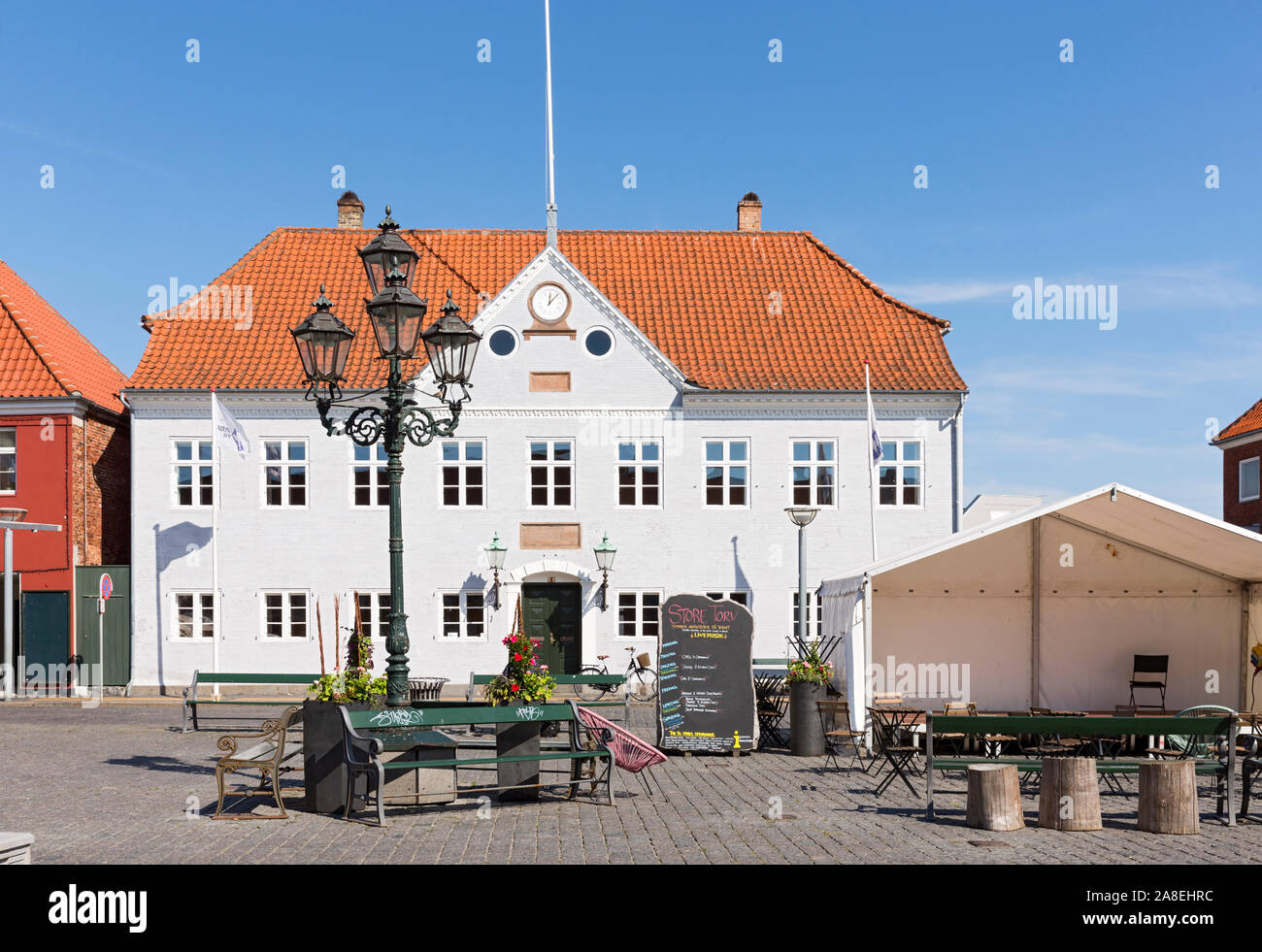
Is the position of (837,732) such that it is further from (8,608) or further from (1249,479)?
(1249,479)

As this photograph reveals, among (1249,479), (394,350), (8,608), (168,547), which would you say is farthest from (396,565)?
(1249,479)

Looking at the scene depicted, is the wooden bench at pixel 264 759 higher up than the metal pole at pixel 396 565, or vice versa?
the metal pole at pixel 396 565

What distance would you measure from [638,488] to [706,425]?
2236mm

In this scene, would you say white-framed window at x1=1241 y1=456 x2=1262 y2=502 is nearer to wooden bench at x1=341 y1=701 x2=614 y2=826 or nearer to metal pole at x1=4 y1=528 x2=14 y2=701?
wooden bench at x1=341 y1=701 x2=614 y2=826

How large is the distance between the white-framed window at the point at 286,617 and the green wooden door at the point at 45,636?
4632 millimetres

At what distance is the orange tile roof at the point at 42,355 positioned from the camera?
28.7 metres

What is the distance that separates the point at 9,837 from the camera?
22.6 ft

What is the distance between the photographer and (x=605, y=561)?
27.9m

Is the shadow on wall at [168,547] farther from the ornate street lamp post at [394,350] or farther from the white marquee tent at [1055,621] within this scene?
the ornate street lamp post at [394,350]

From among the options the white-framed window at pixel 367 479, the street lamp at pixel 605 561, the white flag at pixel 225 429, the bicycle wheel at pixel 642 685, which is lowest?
the bicycle wheel at pixel 642 685

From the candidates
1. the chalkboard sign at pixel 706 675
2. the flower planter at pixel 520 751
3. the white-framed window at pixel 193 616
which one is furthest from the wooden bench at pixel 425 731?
the white-framed window at pixel 193 616

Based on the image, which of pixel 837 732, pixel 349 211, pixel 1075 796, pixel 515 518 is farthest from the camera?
pixel 349 211

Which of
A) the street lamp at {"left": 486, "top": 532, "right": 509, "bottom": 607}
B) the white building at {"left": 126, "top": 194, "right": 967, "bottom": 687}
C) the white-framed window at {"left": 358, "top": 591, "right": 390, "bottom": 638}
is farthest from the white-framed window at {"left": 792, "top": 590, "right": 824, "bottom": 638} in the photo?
the white-framed window at {"left": 358, "top": 591, "right": 390, "bottom": 638}

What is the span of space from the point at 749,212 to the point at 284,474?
49.4 feet
